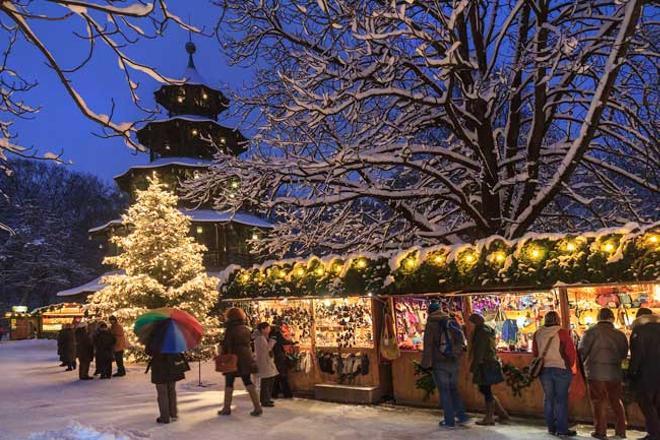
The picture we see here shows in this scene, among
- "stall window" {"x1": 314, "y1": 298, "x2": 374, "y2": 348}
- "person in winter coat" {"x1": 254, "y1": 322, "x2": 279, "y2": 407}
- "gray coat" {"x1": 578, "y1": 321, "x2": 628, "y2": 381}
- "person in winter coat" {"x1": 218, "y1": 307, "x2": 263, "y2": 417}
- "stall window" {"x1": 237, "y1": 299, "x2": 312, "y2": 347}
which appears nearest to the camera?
"gray coat" {"x1": 578, "y1": 321, "x2": 628, "y2": 381}

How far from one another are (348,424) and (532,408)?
2.94 metres

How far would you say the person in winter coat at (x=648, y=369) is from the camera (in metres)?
7.45

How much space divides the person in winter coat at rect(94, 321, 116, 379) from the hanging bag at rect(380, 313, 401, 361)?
30.3 feet

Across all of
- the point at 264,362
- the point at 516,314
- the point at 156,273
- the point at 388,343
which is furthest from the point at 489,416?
the point at 156,273

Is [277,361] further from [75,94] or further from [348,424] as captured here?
[75,94]

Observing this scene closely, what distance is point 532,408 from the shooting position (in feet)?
30.0

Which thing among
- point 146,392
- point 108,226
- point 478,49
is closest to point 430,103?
point 478,49

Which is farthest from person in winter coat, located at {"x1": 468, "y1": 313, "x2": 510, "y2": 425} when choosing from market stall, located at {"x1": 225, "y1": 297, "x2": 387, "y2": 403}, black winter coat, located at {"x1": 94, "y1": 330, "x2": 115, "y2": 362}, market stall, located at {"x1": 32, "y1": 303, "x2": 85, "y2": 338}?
market stall, located at {"x1": 32, "y1": 303, "x2": 85, "y2": 338}

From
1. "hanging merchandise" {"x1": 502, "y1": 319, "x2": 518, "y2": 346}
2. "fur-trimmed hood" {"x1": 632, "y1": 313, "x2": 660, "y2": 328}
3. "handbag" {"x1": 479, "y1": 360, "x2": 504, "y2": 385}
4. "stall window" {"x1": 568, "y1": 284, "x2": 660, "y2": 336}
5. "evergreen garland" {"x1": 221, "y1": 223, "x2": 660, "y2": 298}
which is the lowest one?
"handbag" {"x1": 479, "y1": 360, "x2": 504, "y2": 385}

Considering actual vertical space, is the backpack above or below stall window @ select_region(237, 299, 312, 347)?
below

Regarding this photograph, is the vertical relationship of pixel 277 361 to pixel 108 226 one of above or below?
below

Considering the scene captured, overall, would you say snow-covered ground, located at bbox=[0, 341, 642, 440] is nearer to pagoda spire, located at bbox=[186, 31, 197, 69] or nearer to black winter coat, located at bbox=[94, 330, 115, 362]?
black winter coat, located at bbox=[94, 330, 115, 362]

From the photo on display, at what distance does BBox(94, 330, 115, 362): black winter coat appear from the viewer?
16344 millimetres

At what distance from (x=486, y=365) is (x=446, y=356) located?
616mm
